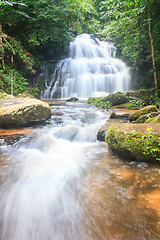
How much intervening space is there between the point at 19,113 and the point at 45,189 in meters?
3.00

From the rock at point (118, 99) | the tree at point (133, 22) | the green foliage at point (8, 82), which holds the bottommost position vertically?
the rock at point (118, 99)

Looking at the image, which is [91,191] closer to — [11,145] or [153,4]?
[11,145]

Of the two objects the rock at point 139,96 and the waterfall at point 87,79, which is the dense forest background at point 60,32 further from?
the waterfall at point 87,79

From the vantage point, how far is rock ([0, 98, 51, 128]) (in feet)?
14.0

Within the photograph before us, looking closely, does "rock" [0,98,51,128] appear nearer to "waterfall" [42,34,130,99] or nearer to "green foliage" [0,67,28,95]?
"green foliage" [0,67,28,95]

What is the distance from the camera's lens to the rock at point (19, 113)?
167 inches

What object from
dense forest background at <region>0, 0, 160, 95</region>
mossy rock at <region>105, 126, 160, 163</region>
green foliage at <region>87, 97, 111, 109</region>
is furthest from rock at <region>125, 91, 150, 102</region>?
mossy rock at <region>105, 126, 160, 163</region>

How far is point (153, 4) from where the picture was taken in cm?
714

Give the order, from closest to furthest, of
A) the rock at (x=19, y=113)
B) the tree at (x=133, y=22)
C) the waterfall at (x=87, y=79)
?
the rock at (x=19, y=113) → the tree at (x=133, y=22) → the waterfall at (x=87, y=79)

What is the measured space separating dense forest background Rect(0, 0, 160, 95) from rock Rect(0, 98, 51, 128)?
4.05 meters

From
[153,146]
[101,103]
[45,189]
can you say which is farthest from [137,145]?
[101,103]

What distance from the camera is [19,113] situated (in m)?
4.33

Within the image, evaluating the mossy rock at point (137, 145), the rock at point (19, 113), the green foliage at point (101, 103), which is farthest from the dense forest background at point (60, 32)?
the mossy rock at point (137, 145)

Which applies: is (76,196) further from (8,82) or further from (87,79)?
(87,79)
